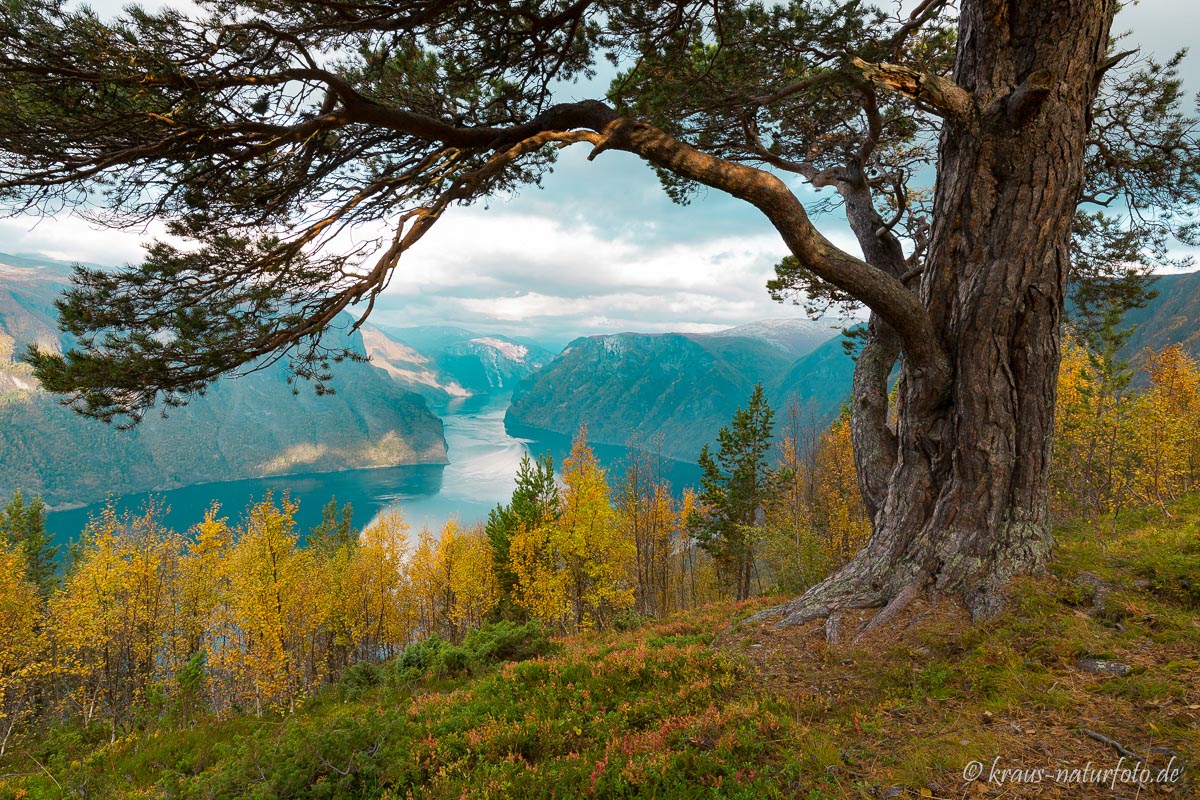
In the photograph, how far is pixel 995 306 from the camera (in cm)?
509

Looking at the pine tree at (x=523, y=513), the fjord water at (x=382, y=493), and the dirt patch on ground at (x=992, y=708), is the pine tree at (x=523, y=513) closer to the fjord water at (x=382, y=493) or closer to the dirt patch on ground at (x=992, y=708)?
the dirt patch on ground at (x=992, y=708)

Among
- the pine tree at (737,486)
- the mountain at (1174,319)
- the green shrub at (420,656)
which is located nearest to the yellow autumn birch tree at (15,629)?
the green shrub at (420,656)

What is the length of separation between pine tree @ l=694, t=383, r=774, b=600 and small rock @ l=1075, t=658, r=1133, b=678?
71.0 ft

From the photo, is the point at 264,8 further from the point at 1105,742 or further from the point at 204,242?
the point at 1105,742

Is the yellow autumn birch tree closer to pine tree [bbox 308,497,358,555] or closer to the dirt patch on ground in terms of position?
pine tree [bbox 308,497,358,555]

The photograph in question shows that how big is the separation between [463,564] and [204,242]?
25.9 meters

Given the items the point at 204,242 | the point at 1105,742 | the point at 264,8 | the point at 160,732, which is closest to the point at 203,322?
the point at 204,242

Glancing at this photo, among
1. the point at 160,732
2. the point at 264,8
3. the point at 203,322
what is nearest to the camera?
the point at 264,8

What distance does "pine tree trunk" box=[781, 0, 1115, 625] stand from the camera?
4727 mm

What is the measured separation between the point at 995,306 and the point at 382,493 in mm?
140192

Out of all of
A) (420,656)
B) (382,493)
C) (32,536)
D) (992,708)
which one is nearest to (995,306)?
(992,708)

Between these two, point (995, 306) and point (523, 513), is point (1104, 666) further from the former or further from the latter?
point (523, 513)

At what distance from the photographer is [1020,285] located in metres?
5.00

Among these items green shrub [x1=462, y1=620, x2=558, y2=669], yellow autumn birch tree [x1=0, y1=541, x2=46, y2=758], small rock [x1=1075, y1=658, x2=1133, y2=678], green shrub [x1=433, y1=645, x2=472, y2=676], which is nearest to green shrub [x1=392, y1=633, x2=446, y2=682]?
green shrub [x1=433, y1=645, x2=472, y2=676]
